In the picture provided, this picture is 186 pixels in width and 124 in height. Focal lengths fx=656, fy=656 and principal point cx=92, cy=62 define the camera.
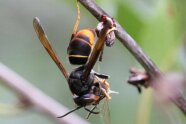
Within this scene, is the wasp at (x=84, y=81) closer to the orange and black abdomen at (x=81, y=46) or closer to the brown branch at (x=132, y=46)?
the orange and black abdomen at (x=81, y=46)

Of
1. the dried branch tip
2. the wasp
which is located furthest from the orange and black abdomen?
the dried branch tip

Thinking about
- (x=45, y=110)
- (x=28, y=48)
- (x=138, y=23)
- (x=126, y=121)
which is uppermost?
(x=138, y=23)

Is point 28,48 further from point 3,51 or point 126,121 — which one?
point 126,121

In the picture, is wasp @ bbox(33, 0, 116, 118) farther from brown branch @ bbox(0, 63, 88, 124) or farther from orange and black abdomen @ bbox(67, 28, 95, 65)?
brown branch @ bbox(0, 63, 88, 124)

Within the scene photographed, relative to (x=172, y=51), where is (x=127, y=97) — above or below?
below

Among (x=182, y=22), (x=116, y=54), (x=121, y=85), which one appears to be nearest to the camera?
(x=182, y=22)

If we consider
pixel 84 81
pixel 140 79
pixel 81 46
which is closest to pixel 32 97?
pixel 84 81

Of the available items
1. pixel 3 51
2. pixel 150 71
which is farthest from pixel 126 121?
pixel 3 51
